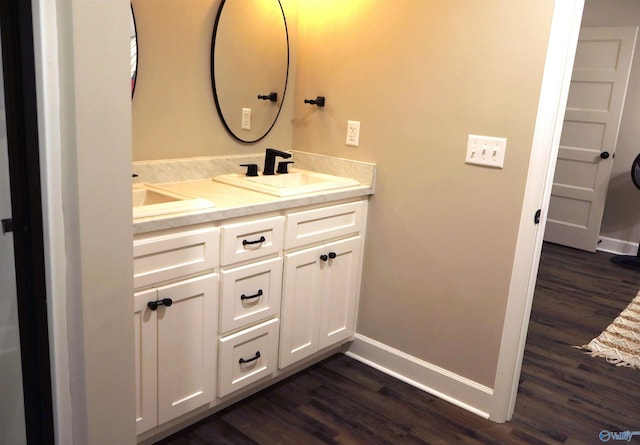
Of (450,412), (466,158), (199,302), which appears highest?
(466,158)

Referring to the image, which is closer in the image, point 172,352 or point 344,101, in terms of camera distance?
point 172,352

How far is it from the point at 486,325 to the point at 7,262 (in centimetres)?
178

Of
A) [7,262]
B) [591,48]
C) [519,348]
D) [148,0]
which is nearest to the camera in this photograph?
[7,262]

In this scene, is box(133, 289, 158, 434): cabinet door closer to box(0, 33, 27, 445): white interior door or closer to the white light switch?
box(0, 33, 27, 445): white interior door

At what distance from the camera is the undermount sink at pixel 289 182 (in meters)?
2.25

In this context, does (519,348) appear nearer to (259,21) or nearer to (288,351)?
(288,351)

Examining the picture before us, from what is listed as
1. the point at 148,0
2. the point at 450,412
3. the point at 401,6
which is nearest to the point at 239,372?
the point at 450,412

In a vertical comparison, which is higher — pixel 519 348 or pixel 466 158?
pixel 466 158

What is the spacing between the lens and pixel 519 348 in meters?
2.28

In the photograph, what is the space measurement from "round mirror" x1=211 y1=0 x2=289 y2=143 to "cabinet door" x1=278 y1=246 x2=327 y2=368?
0.70 meters

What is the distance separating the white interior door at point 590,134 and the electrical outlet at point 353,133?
311 cm

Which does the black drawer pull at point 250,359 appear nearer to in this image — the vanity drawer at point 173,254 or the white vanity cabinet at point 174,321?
the white vanity cabinet at point 174,321

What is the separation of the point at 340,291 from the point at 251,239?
2.18 feet

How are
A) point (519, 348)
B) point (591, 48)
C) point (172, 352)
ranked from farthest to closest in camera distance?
1. point (591, 48)
2. point (519, 348)
3. point (172, 352)
